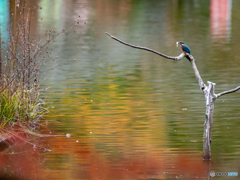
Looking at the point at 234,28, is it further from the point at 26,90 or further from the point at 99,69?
the point at 26,90

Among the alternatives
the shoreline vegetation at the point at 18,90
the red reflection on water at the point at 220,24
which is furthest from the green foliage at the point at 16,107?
the red reflection on water at the point at 220,24

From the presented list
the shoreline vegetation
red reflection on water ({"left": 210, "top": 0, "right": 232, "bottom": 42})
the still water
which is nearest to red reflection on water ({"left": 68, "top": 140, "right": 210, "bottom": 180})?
the still water

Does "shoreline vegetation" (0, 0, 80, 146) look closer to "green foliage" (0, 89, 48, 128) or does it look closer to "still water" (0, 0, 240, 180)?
"green foliage" (0, 89, 48, 128)

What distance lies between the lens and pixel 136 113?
9.49 meters

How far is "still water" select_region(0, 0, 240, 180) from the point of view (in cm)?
656

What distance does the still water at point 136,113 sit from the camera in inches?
258

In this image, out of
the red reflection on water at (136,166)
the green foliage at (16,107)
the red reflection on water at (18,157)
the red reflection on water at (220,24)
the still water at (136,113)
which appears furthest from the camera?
the red reflection on water at (220,24)

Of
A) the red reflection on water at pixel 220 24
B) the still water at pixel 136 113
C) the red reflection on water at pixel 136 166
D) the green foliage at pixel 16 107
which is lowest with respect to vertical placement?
the red reflection on water at pixel 220 24

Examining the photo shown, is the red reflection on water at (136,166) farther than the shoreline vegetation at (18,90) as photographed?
No

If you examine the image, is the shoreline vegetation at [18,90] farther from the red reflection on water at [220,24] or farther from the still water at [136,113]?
the red reflection on water at [220,24]

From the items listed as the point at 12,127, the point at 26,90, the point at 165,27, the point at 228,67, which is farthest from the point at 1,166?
the point at 165,27

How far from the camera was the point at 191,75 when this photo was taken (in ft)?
44.2

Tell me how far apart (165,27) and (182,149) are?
19357 millimetres

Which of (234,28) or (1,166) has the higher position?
(1,166)
